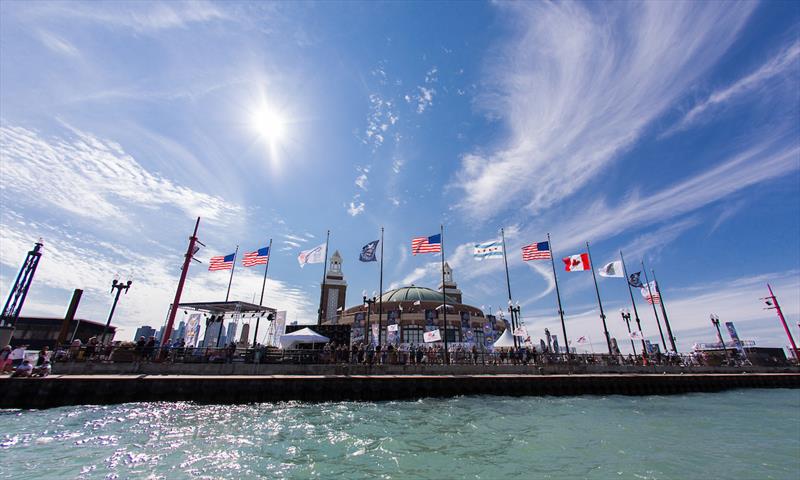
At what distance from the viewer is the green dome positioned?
64981mm

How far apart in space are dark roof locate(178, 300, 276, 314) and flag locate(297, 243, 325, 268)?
4422mm

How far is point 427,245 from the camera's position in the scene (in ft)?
91.7

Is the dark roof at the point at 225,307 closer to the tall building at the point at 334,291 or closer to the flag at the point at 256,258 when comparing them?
the flag at the point at 256,258

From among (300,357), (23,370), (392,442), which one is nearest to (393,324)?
(300,357)

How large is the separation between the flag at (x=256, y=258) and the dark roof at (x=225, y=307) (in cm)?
346

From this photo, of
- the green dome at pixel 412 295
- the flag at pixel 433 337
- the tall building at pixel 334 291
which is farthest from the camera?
the tall building at pixel 334 291

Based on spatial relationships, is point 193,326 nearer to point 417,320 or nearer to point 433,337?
point 433,337

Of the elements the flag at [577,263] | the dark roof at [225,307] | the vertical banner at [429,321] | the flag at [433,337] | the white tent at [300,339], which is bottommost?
the white tent at [300,339]

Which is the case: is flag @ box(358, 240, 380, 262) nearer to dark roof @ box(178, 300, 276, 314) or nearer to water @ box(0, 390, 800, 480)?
dark roof @ box(178, 300, 276, 314)

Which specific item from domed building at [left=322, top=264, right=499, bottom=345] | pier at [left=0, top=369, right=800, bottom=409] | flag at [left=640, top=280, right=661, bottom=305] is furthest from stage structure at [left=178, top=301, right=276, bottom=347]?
flag at [left=640, top=280, right=661, bottom=305]

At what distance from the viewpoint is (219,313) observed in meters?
26.1

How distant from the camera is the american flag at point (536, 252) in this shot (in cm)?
2794

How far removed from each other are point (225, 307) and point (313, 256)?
7.33 m

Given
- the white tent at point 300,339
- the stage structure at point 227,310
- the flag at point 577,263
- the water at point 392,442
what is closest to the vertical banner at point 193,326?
the stage structure at point 227,310
